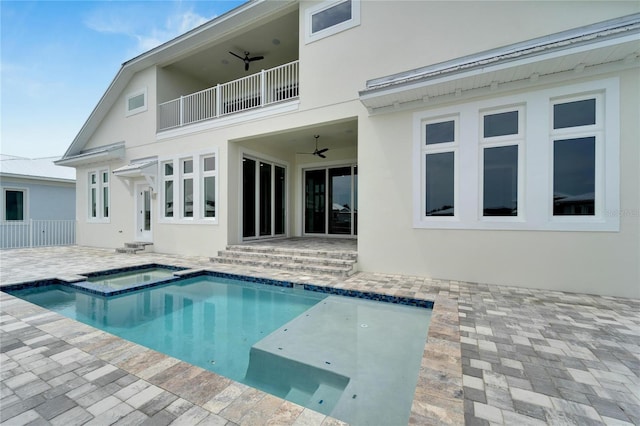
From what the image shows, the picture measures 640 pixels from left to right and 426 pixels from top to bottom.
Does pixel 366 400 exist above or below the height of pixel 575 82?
below

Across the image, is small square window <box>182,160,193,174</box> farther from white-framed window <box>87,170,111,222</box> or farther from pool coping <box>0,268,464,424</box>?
pool coping <box>0,268,464,424</box>

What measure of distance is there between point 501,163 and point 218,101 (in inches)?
321

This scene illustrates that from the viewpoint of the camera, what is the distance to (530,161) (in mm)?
4965

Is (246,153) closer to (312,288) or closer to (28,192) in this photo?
(312,288)

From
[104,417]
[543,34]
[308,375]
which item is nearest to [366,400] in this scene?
[308,375]

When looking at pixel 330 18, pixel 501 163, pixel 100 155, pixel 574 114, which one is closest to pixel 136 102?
pixel 100 155

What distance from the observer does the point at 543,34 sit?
16.1 ft

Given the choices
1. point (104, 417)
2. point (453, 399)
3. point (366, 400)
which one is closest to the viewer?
point (104, 417)

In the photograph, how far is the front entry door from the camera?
1048 centimetres

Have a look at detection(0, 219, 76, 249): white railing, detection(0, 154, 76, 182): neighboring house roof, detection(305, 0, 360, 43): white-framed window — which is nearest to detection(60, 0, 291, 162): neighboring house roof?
detection(305, 0, 360, 43): white-framed window

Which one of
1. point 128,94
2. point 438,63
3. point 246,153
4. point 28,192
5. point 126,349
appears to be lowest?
point 126,349

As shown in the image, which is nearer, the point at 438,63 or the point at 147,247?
the point at 438,63

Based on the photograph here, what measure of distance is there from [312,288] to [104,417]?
3.83m

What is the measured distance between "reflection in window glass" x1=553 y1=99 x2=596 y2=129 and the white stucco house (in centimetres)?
2
